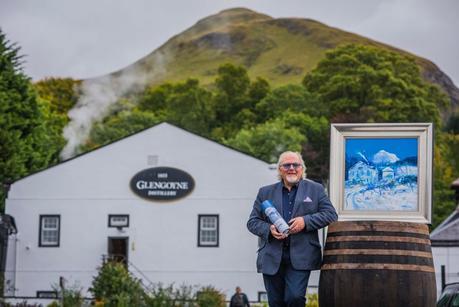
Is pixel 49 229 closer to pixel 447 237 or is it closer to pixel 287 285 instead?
pixel 447 237

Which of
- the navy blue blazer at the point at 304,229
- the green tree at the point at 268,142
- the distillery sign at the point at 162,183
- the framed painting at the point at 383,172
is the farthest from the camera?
the green tree at the point at 268,142

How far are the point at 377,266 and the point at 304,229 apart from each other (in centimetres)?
74

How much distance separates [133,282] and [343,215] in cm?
2558

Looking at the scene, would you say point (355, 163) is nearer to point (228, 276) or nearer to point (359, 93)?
point (228, 276)

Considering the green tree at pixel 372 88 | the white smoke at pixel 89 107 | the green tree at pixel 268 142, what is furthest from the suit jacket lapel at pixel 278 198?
the white smoke at pixel 89 107

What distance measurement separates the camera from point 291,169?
35.0 ft

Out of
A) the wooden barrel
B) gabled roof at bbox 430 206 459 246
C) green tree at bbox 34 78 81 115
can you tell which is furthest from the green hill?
the wooden barrel

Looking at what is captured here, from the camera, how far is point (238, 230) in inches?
1892

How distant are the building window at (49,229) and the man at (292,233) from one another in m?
39.3

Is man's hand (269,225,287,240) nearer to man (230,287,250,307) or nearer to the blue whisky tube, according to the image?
the blue whisky tube

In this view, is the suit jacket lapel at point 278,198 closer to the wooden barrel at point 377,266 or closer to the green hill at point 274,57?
the wooden barrel at point 377,266

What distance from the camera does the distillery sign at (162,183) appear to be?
1928 inches

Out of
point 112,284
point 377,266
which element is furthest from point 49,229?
point 377,266

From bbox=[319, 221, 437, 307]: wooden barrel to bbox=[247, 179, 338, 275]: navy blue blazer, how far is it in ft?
0.72
